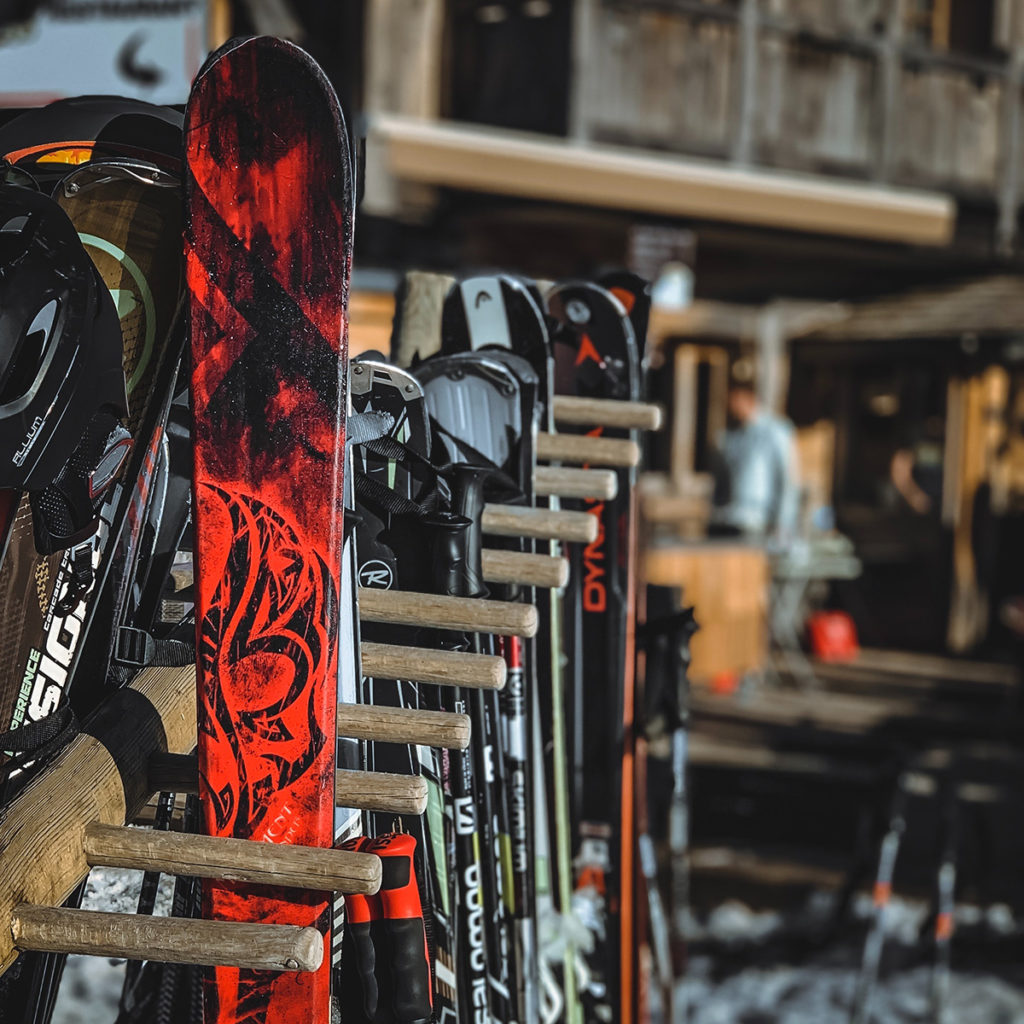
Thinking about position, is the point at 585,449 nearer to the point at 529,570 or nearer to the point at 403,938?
the point at 529,570

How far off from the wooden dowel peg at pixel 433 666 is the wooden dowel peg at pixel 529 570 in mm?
207

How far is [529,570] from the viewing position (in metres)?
1.60

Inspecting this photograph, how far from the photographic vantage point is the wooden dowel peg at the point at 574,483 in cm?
183

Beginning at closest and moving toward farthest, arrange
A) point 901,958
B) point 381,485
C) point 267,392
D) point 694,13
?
point 267,392, point 381,485, point 901,958, point 694,13

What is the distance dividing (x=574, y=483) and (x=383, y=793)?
753 mm

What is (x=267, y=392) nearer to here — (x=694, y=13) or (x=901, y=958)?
(x=901, y=958)

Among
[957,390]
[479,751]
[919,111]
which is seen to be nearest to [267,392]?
[479,751]

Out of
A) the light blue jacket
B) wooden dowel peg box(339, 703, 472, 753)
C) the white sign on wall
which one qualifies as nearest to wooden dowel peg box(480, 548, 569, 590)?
wooden dowel peg box(339, 703, 472, 753)

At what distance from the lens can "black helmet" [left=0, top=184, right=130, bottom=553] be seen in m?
1.02

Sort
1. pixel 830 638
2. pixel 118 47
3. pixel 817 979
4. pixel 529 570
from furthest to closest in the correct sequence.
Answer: pixel 830 638, pixel 118 47, pixel 817 979, pixel 529 570

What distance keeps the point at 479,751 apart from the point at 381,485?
0.47 metres

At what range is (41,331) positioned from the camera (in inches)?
40.8

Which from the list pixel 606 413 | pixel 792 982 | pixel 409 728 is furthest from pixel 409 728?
pixel 792 982

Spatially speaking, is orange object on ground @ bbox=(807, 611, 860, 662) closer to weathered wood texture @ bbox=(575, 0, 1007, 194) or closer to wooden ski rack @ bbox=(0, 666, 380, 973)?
weathered wood texture @ bbox=(575, 0, 1007, 194)
